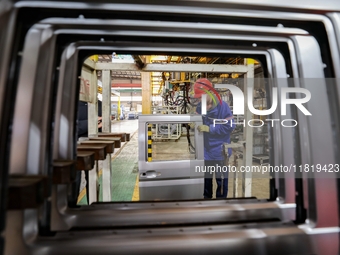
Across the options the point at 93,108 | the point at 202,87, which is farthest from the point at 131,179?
the point at 202,87

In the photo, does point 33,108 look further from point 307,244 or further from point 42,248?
point 307,244

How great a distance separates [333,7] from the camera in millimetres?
1113

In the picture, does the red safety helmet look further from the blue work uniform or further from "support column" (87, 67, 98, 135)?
"support column" (87, 67, 98, 135)

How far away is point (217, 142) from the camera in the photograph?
3232 mm

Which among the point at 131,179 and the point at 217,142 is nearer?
the point at 217,142

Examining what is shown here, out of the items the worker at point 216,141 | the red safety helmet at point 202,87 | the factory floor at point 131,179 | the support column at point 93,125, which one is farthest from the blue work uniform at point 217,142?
the support column at point 93,125

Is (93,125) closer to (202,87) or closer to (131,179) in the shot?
(202,87)

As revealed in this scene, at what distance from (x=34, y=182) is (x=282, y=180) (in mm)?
1879

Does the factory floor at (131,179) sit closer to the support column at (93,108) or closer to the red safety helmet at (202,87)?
the support column at (93,108)

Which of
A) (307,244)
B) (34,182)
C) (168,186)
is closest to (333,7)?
(307,244)

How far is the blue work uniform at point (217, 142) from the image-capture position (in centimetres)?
323

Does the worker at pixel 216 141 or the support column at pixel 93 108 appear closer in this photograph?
the support column at pixel 93 108

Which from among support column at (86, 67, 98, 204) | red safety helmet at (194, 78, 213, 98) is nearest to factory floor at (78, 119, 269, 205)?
support column at (86, 67, 98, 204)

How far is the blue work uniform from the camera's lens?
10.6 ft
